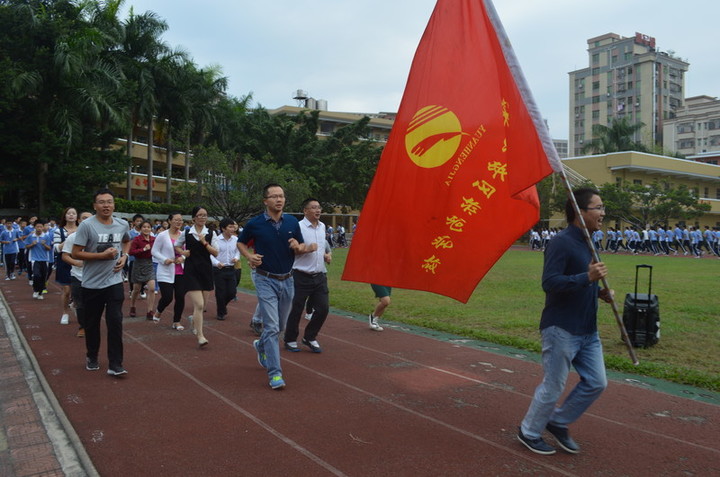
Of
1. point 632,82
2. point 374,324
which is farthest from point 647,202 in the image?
point 632,82

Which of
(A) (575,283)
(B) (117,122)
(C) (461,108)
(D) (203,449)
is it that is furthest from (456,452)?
(B) (117,122)

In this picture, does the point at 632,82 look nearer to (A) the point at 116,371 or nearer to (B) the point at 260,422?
(A) the point at 116,371

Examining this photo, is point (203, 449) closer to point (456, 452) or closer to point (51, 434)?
point (51, 434)

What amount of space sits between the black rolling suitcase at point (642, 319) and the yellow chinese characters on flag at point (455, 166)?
4.36 metres

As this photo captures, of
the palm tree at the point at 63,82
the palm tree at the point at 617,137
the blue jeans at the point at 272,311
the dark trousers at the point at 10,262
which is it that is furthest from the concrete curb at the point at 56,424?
the palm tree at the point at 617,137

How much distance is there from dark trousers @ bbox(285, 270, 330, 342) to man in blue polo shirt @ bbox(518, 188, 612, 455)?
12.4 ft

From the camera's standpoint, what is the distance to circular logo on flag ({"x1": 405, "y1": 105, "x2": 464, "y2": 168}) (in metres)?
4.38

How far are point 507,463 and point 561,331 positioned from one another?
3.16 feet

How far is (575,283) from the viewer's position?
3.75 metres

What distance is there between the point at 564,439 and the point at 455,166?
210cm

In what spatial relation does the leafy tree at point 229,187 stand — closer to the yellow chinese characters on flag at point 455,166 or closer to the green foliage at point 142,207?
the green foliage at point 142,207

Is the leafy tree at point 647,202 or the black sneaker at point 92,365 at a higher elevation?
the leafy tree at point 647,202

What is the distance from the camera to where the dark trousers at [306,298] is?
735 cm

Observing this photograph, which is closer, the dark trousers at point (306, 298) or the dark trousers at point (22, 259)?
the dark trousers at point (306, 298)
